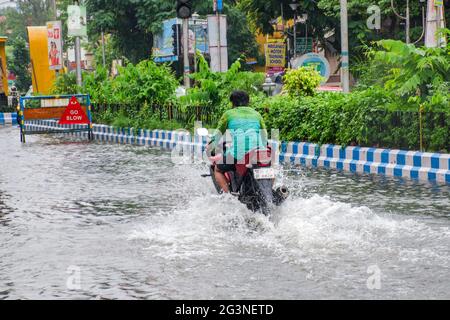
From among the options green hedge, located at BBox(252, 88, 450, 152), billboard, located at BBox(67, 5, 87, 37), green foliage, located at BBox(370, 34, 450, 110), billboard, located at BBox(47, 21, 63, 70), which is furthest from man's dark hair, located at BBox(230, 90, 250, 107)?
billboard, located at BBox(47, 21, 63, 70)

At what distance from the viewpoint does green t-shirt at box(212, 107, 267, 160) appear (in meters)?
10.6

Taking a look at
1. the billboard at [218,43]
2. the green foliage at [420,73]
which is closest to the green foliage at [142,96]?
the billboard at [218,43]

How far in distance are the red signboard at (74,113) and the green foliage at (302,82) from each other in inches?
339

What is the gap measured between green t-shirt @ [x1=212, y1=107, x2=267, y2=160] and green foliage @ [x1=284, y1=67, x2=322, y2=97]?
439 inches

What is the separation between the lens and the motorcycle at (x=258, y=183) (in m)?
10.2

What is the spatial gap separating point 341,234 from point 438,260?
54.3 inches

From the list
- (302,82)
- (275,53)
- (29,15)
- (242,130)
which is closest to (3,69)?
(275,53)

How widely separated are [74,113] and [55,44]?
1604 centimetres

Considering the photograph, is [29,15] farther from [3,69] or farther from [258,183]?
[258,183]

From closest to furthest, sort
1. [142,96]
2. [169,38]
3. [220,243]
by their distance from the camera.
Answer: [220,243], [142,96], [169,38]

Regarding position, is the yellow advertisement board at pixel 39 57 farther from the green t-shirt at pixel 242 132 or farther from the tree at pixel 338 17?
→ the green t-shirt at pixel 242 132

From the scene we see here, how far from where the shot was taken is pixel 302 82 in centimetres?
2220

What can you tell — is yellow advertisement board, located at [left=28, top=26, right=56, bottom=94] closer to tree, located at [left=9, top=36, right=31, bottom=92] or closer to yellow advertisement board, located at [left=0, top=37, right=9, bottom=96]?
yellow advertisement board, located at [left=0, top=37, right=9, bottom=96]
